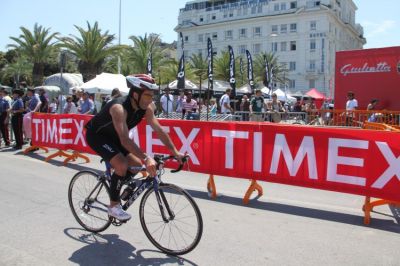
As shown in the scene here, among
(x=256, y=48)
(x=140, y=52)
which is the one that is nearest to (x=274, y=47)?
(x=256, y=48)

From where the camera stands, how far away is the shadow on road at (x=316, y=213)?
18.7 feet

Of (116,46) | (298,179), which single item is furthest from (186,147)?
(116,46)

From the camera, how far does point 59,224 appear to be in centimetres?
542

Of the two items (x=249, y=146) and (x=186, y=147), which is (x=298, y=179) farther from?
(x=186, y=147)

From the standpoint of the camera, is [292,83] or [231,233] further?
[292,83]

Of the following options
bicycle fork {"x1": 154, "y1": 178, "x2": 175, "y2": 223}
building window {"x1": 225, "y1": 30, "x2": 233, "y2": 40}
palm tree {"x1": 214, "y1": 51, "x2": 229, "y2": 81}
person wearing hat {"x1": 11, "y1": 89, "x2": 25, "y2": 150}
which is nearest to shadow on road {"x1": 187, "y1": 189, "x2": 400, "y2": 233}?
bicycle fork {"x1": 154, "y1": 178, "x2": 175, "y2": 223}

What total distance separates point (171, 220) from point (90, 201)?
121 centimetres

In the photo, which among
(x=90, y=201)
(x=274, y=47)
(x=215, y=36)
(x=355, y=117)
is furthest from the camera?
(x=215, y=36)

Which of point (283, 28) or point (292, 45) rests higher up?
point (283, 28)

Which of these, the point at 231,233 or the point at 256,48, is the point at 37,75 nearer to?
the point at 231,233

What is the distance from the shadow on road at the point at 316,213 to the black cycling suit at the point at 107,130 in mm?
2753

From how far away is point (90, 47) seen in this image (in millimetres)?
40531

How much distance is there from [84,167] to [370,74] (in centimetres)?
1068

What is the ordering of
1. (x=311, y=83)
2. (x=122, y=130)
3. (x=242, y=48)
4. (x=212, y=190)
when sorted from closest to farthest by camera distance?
(x=122, y=130)
(x=212, y=190)
(x=311, y=83)
(x=242, y=48)
